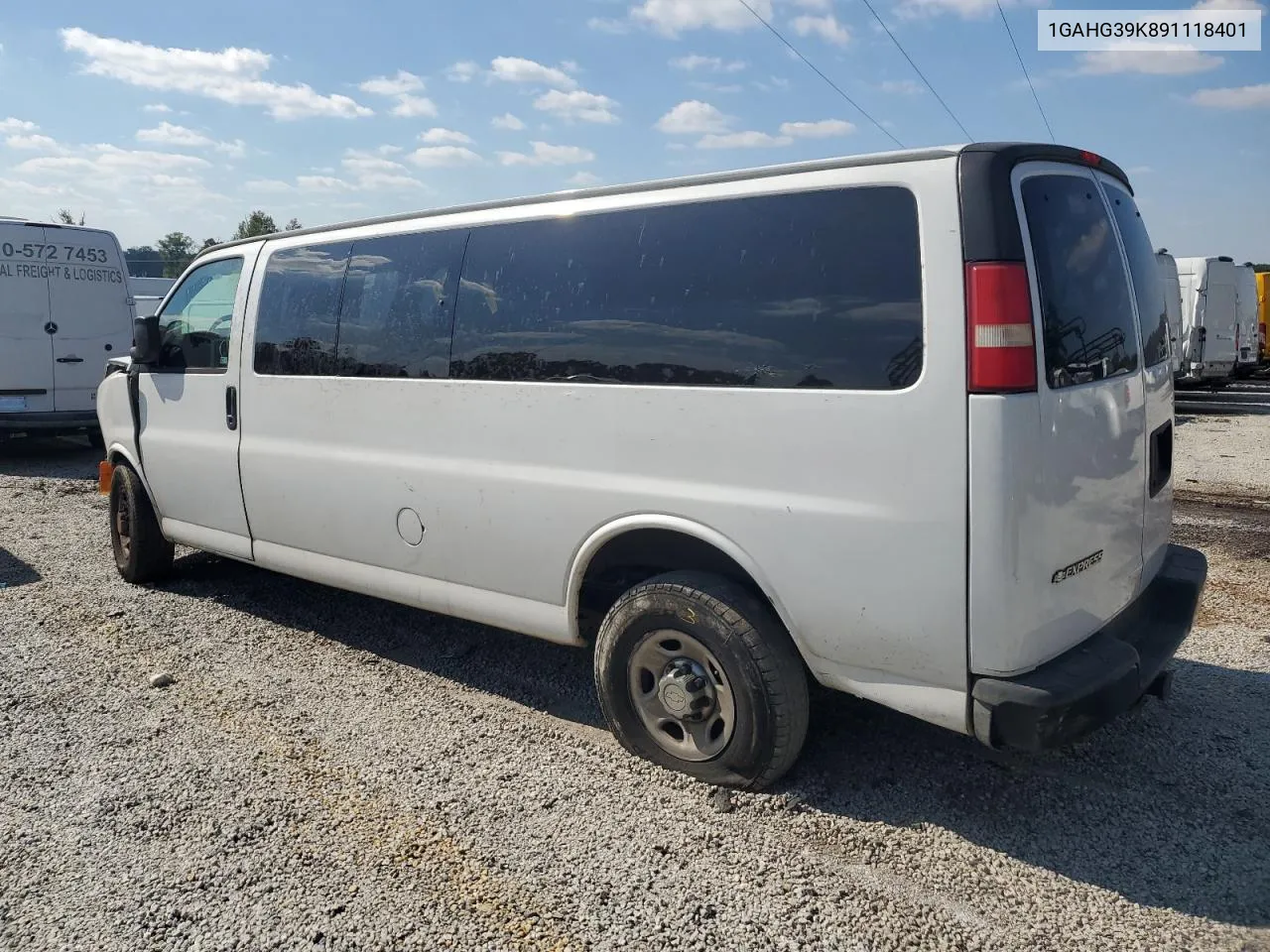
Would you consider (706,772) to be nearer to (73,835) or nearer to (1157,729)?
(1157,729)

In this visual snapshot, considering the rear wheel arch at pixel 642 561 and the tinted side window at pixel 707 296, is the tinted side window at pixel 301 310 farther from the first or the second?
the rear wheel arch at pixel 642 561

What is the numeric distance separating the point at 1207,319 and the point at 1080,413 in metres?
18.3

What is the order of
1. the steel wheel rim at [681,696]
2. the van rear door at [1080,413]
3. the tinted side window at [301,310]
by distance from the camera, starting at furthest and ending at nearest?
1. the tinted side window at [301,310]
2. the steel wheel rim at [681,696]
3. the van rear door at [1080,413]

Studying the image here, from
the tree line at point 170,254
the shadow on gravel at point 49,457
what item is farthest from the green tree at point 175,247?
the shadow on gravel at point 49,457

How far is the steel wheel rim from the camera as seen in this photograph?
3.43 m

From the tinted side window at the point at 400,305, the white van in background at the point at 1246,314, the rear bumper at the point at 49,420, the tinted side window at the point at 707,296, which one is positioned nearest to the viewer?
the tinted side window at the point at 707,296

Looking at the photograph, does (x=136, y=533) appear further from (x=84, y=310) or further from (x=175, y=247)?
(x=175, y=247)

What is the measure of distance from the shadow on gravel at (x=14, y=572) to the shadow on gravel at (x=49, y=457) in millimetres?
4036

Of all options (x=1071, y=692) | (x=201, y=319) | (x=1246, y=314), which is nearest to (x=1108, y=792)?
(x=1071, y=692)

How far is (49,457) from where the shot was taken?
1239cm

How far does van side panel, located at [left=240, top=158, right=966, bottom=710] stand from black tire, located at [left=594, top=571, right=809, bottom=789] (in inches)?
4.7

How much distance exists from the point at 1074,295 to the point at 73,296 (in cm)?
1170

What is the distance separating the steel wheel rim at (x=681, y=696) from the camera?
3432 mm

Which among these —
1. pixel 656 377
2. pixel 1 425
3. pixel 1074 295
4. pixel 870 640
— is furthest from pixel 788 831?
pixel 1 425
